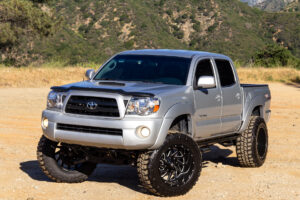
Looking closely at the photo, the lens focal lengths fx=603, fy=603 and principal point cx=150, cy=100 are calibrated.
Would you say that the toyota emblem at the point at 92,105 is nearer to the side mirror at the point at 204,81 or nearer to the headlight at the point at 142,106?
the headlight at the point at 142,106

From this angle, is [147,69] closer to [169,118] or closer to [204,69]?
[204,69]

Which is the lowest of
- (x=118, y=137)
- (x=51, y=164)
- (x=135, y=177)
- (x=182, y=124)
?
(x=135, y=177)

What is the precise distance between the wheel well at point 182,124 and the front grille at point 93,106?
1.11 metres

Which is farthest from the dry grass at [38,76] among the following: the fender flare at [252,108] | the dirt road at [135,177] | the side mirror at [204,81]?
the side mirror at [204,81]

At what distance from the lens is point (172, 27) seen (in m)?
112

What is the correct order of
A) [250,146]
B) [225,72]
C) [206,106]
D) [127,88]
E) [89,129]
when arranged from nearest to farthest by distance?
1. [89,129]
2. [127,88]
3. [206,106]
4. [225,72]
5. [250,146]

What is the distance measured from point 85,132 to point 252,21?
114 m

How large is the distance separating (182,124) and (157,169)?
104cm

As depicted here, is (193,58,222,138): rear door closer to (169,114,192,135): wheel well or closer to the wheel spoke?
(169,114,192,135): wheel well

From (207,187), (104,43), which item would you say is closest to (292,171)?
(207,187)

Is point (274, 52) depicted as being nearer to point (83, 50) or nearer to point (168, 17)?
point (83, 50)

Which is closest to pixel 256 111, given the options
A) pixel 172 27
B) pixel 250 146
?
pixel 250 146

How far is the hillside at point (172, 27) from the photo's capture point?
91.6 meters

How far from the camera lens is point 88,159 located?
7945 mm
